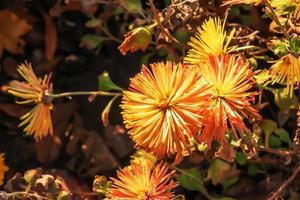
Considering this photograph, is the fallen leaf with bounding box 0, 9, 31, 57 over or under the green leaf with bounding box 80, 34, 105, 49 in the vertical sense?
over

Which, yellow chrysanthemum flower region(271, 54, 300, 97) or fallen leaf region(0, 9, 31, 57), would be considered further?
fallen leaf region(0, 9, 31, 57)

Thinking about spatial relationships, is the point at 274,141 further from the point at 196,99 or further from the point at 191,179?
the point at 196,99

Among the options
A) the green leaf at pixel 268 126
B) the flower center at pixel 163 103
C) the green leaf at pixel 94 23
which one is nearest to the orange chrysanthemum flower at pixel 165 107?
the flower center at pixel 163 103

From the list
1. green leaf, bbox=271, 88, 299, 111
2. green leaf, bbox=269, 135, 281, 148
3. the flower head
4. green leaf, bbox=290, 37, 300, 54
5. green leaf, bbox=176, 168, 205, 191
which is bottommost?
green leaf, bbox=176, 168, 205, 191

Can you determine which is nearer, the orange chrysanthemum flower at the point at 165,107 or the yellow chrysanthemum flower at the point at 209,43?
the orange chrysanthemum flower at the point at 165,107

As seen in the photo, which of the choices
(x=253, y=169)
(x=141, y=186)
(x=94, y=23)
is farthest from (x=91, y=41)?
(x=141, y=186)

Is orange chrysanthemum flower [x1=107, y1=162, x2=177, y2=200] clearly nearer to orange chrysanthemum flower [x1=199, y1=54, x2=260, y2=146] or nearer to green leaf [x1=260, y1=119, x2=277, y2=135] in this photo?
orange chrysanthemum flower [x1=199, y1=54, x2=260, y2=146]

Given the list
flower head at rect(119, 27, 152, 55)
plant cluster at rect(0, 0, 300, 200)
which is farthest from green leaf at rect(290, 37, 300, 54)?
flower head at rect(119, 27, 152, 55)

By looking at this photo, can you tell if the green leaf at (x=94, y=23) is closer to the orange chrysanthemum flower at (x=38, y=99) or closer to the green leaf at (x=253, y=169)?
the orange chrysanthemum flower at (x=38, y=99)
